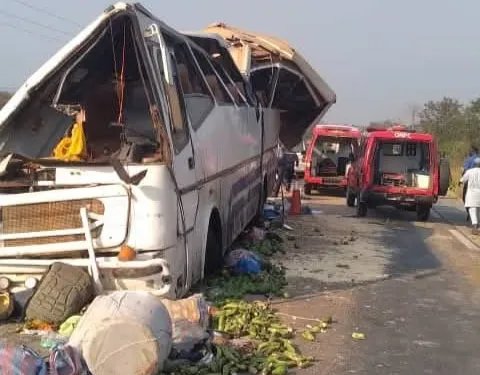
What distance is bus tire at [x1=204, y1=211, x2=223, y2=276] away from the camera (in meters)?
7.78

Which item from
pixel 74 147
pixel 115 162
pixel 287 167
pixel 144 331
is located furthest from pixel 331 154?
pixel 144 331

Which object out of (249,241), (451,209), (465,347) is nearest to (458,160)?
(451,209)

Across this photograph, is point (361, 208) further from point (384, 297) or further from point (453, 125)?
point (453, 125)

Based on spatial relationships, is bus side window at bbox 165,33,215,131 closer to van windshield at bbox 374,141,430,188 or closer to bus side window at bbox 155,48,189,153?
bus side window at bbox 155,48,189,153

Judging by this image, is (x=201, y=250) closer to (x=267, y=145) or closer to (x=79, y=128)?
(x=79, y=128)

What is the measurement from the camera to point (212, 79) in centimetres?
839

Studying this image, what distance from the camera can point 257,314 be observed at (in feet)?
21.6

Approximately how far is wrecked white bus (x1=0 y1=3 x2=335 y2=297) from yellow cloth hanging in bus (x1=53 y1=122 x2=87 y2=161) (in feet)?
0.03

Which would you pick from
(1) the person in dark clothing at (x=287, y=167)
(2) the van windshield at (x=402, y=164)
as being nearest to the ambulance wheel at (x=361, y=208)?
(2) the van windshield at (x=402, y=164)

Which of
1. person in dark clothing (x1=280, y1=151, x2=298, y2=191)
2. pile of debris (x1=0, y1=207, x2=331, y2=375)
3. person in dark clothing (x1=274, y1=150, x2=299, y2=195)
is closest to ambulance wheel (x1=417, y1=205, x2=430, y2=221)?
person in dark clothing (x1=274, y1=150, x2=299, y2=195)

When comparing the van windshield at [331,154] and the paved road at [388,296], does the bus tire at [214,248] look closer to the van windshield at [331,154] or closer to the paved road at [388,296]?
the paved road at [388,296]

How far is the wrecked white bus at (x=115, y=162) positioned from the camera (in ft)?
18.8

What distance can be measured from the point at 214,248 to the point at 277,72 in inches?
300

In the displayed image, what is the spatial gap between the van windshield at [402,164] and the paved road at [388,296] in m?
2.84
